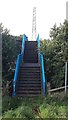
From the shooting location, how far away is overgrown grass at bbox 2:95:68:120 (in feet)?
32.7

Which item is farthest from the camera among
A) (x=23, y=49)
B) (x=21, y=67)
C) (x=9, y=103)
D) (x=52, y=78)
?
(x=23, y=49)

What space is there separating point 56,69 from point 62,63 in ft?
2.93

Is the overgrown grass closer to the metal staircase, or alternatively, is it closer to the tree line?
the metal staircase

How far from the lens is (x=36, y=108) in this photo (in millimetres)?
11664

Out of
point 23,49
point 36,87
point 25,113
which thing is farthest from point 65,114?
point 23,49

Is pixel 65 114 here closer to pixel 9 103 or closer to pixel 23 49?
pixel 9 103

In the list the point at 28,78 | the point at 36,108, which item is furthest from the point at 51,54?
the point at 36,108

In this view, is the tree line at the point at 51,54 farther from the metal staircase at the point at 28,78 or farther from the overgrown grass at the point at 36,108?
the overgrown grass at the point at 36,108

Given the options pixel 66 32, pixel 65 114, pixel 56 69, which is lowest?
pixel 65 114

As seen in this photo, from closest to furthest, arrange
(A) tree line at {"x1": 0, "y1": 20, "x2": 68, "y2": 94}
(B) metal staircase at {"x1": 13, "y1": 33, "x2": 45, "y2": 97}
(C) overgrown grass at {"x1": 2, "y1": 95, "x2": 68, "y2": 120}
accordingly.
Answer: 1. (C) overgrown grass at {"x1": 2, "y1": 95, "x2": 68, "y2": 120}
2. (A) tree line at {"x1": 0, "y1": 20, "x2": 68, "y2": 94}
3. (B) metal staircase at {"x1": 13, "y1": 33, "x2": 45, "y2": 97}

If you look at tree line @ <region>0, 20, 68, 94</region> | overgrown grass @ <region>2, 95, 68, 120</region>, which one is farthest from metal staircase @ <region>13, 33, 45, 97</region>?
overgrown grass @ <region>2, 95, 68, 120</region>

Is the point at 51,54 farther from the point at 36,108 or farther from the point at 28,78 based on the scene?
the point at 36,108

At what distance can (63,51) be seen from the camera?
14328 mm

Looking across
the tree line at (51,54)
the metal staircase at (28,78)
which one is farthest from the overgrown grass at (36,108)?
the tree line at (51,54)
